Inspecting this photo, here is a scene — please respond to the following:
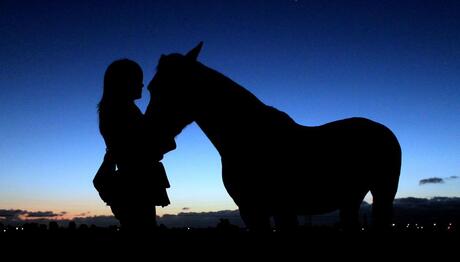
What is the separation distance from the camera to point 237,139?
3.15 metres

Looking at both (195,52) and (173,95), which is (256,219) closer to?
(173,95)

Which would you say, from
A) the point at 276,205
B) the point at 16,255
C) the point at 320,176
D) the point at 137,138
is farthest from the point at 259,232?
the point at 16,255

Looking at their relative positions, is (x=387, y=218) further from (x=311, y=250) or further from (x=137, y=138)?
(x=137, y=138)

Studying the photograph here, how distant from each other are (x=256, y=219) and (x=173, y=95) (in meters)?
1.29

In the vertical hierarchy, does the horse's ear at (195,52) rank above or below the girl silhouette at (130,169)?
A: above

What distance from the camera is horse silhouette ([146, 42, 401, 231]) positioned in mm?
3096

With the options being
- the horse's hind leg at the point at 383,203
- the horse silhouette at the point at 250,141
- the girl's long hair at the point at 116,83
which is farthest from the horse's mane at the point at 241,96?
the horse's hind leg at the point at 383,203

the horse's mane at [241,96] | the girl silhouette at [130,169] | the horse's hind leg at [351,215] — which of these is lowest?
the horse's hind leg at [351,215]

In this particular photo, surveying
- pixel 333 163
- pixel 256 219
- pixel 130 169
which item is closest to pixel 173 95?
pixel 130 169

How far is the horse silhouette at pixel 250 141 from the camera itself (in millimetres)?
3096

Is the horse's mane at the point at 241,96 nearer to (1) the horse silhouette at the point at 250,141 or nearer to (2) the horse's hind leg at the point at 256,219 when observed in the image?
(1) the horse silhouette at the point at 250,141

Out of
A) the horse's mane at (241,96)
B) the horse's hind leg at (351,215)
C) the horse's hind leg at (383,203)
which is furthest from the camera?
the horse's hind leg at (383,203)

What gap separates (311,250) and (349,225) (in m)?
0.58

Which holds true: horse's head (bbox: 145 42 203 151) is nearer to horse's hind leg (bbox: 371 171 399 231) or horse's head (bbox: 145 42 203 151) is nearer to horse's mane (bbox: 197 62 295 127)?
horse's mane (bbox: 197 62 295 127)
